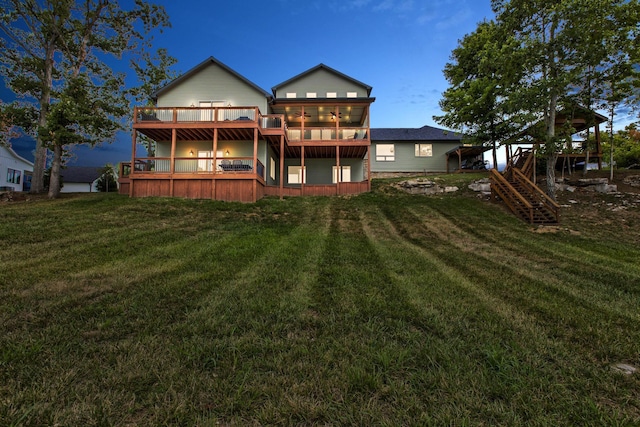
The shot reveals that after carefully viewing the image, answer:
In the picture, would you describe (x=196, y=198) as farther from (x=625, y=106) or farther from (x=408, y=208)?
(x=625, y=106)

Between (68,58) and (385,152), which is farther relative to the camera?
(385,152)

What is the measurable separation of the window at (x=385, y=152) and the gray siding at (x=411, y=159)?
285 mm

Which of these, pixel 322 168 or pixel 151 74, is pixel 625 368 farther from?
pixel 151 74

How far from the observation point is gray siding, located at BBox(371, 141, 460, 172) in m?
26.8

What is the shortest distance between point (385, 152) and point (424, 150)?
383 cm

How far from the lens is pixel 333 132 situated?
19.8 metres

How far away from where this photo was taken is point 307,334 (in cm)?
281

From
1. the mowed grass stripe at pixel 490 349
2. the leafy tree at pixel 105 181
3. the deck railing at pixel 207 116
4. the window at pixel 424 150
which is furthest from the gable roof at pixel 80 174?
the mowed grass stripe at pixel 490 349

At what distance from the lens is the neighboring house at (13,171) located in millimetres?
25438

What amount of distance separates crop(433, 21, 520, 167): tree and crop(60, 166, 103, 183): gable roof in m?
47.3

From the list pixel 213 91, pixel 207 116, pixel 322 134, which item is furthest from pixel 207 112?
pixel 322 134

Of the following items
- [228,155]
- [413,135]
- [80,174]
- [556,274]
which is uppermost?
[413,135]

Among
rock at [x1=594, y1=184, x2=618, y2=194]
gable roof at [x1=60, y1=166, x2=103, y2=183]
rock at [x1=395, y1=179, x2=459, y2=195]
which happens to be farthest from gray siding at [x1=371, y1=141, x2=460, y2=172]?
gable roof at [x1=60, y1=166, x2=103, y2=183]

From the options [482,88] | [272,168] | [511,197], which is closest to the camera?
[511,197]
